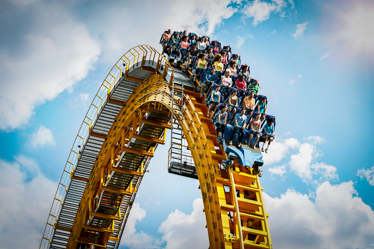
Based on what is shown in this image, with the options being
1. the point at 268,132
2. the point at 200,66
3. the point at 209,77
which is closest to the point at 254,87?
the point at 209,77

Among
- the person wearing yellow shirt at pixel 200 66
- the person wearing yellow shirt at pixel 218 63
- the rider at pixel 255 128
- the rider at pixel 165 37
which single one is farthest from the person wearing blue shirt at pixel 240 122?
the rider at pixel 165 37

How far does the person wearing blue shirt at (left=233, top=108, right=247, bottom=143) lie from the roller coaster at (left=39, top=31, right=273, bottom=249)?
47cm

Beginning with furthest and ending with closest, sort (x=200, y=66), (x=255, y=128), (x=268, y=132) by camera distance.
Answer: (x=200, y=66) < (x=268, y=132) < (x=255, y=128)

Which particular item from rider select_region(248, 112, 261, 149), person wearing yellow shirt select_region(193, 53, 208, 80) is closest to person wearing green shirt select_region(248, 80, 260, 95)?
person wearing yellow shirt select_region(193, 53, 208, 80)

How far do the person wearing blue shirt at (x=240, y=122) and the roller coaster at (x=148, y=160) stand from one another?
47cm

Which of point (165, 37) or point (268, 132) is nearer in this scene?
point (268, 132)

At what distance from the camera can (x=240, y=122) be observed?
41.4ft

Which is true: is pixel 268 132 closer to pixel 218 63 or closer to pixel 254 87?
pixel 254 87

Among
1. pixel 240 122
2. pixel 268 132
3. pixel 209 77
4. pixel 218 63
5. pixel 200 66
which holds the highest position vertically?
pixel 218 63

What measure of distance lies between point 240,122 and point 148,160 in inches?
397

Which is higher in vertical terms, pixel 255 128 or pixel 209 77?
pixel 209 77

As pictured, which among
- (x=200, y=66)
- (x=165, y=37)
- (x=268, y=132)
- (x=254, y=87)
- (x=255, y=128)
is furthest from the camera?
(x=165, y=37)

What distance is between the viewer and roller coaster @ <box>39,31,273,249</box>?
37.4ft

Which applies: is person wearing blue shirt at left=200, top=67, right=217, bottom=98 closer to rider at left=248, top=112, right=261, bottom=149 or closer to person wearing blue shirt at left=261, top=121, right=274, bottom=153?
rider at left=248, top=112, right=261, bottom=149
